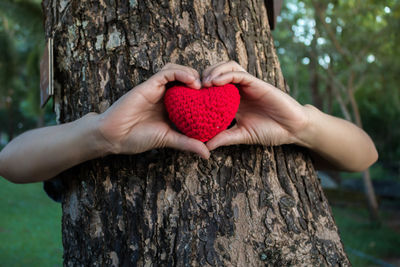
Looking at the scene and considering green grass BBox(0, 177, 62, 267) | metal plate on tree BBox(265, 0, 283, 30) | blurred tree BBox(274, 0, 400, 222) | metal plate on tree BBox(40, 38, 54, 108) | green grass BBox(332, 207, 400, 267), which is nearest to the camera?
metal plate on tree BBox(40, 38, 54, 108)

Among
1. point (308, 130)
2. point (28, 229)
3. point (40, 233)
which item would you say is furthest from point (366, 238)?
point (308, 130)

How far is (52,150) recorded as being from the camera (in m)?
0.97

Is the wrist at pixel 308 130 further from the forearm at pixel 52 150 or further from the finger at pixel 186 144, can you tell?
the forearm at pixel 52 150

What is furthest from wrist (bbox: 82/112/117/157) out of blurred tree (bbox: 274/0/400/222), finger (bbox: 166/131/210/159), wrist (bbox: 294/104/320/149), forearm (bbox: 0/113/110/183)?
blurred tree (bbox: 274/0/400/222)

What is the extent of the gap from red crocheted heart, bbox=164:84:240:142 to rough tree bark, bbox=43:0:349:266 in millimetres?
144

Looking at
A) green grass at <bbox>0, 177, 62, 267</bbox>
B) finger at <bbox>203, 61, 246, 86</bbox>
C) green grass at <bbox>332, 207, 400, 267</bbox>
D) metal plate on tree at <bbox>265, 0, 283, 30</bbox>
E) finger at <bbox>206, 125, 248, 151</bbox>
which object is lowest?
green grass at <bbox>332, 207, 400, 267</bbox>

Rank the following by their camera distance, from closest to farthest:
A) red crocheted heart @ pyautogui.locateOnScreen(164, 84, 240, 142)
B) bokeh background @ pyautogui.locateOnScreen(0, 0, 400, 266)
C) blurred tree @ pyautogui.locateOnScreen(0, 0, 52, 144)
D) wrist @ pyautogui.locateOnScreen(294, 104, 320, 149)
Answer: red crocheted heart @ pyautogui.locateOnScreen(164, 84, 240, 142), wrist @ pyautogui.locateOnScreen(294, 104, 320, 149), bokeh background @ pyautogui.locateOnScreen(0, 0, 400, 266), blurred tree @ pyautogui.locateOnScreen(0, 0, 52, 144)

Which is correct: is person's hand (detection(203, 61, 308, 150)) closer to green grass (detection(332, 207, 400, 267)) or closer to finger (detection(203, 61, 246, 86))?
finger (detection(203, 61, 246, 86))

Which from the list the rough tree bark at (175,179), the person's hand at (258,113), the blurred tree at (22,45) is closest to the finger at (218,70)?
the person's hand at (258,113)

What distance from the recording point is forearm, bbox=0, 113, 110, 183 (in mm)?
932

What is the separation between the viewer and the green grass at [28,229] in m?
3.73

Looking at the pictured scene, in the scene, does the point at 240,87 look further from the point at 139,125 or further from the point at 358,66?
the point at 358,66


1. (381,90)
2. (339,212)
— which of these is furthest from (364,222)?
(381,90)

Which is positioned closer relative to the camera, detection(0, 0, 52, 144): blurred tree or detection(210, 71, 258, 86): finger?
detection(210, 71, 258, 86): finger
